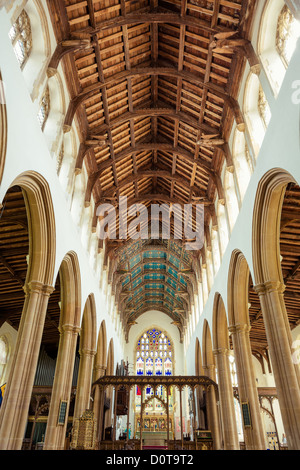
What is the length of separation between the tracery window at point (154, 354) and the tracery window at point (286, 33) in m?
23.5

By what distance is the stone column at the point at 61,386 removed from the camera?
344 inches

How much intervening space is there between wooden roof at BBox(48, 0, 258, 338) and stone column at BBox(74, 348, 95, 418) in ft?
17.9

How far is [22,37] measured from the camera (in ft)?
23.8

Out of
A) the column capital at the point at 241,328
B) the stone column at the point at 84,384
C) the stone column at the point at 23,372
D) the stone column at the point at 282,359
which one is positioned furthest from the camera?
the stone column at the point at 84,384

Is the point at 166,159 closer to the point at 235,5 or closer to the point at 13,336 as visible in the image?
the point at 235,5

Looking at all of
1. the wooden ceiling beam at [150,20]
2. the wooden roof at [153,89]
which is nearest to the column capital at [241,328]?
the wooden roof at [153,89]

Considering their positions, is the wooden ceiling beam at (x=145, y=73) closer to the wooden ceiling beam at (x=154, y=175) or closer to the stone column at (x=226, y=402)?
the wooden ceiling beam at (x=154, y=175)

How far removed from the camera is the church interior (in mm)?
6984

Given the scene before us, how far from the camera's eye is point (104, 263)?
16.2 metres

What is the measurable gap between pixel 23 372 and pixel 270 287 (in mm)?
5833

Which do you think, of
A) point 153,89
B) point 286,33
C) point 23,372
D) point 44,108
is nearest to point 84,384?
point 23,372

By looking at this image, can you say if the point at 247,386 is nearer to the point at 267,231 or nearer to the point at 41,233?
the point at 267,231

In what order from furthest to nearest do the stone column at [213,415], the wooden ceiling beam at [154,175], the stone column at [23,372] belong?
1. the wooden ceiling beam at [154,175]
2. the stone column at [213,415]
3. the stone column at [23,372]

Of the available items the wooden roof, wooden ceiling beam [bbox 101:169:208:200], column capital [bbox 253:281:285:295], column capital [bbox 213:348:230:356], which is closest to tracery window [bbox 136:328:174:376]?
the wooden roof
